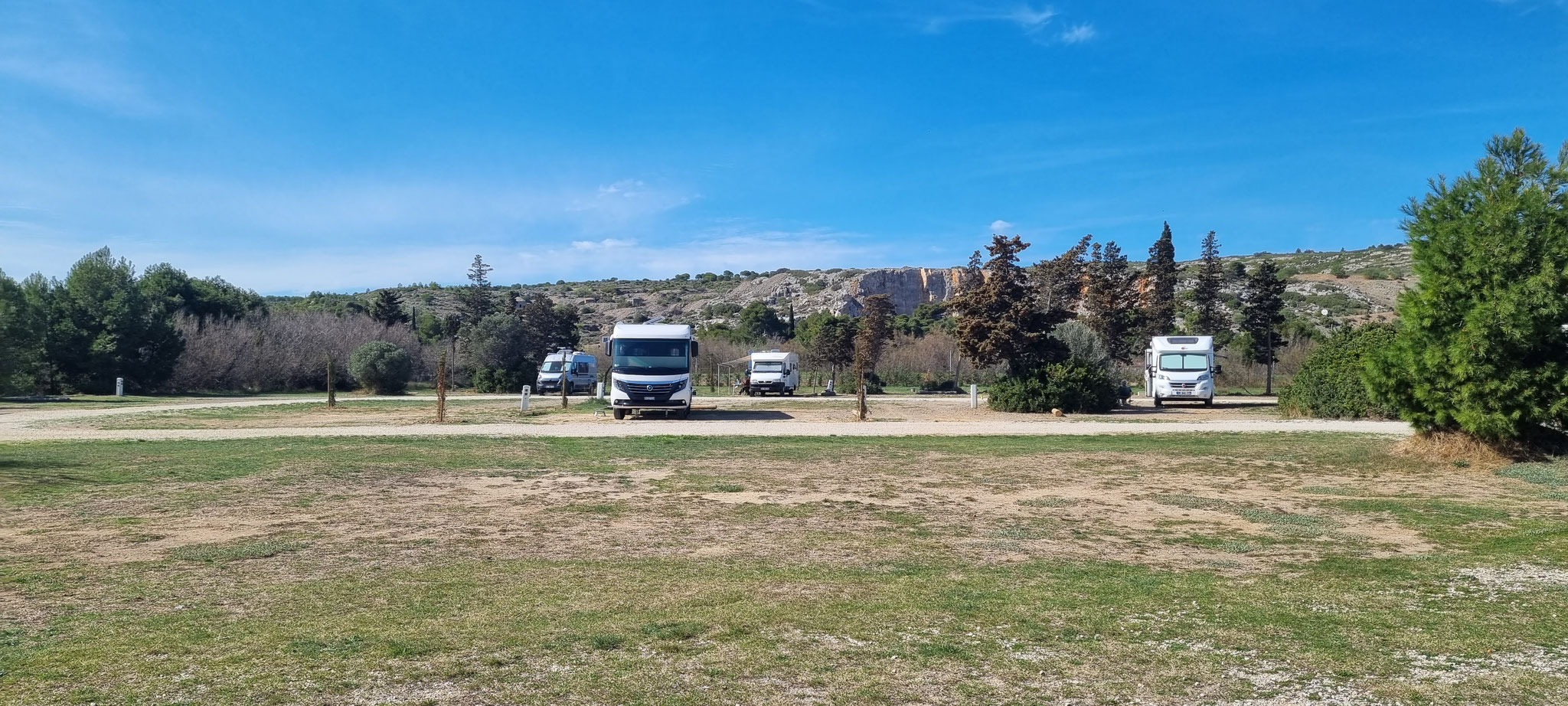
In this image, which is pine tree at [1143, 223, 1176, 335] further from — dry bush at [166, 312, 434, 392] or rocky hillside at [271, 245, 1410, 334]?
dry bush at [166, 312, 434, 392]

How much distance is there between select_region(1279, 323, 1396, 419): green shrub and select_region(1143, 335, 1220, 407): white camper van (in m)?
4.53

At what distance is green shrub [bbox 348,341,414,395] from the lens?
4688 cm

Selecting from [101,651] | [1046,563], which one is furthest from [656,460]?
[101,651]

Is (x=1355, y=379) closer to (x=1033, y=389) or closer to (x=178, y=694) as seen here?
(x=1033, y=389)

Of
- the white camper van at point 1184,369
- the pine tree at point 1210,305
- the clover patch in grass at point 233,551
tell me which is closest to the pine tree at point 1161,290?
the pine tree at point 1210,305

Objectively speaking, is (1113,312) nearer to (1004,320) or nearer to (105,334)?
(1004,320)

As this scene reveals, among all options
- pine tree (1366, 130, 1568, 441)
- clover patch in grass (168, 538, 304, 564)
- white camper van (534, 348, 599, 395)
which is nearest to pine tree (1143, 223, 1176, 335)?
white camper van (534, 348, 599, 395)

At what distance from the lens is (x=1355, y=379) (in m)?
24.6

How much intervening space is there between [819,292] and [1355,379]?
286 feet

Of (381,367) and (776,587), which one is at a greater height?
(381,367)

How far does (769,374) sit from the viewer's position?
4244cm

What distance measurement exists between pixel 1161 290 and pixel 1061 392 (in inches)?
1059

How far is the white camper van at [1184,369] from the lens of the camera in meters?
32.3

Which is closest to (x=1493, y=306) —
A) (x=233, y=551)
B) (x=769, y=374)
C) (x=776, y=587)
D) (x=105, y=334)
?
(x=776, y=587)
